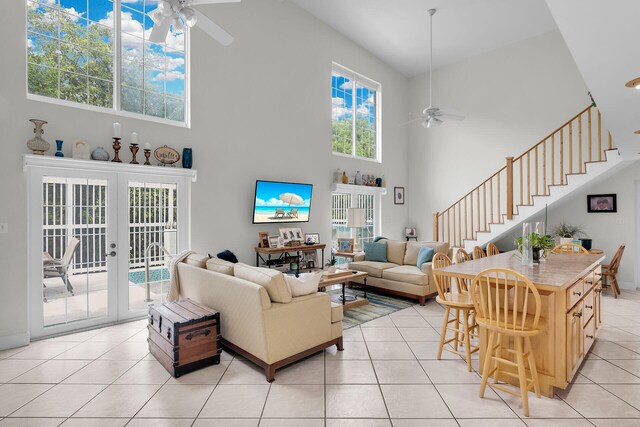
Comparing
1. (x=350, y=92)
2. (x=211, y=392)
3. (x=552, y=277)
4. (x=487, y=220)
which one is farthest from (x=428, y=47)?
(x=211, y=392)

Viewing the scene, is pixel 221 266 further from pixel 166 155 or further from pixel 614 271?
pixel 614 271

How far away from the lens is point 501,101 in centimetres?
753

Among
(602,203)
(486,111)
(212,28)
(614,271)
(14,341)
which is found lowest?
(14,341)

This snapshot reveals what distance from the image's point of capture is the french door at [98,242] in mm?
3764

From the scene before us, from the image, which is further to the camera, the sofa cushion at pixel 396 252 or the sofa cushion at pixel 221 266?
the sofa cushion at pixel 396 252

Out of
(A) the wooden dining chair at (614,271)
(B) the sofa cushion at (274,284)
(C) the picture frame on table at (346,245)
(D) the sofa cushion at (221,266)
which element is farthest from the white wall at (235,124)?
(A) the wooden dining chair at (614,271)

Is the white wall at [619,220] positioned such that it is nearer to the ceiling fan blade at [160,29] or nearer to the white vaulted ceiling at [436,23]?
the white vaulted ceiling at [436,23]

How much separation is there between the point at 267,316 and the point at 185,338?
80 centimetres

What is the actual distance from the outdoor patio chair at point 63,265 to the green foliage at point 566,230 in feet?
26.0

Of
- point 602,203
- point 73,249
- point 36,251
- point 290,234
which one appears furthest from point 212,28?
point 602,203

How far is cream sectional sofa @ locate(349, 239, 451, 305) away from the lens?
525 centimetres

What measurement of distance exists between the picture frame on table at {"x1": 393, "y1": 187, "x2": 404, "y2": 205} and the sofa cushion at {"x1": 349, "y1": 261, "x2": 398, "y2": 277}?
2.78 m

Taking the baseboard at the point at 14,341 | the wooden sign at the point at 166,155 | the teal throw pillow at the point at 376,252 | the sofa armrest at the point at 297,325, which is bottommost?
the baseboard at the point at 14,341

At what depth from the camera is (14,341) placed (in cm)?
354
